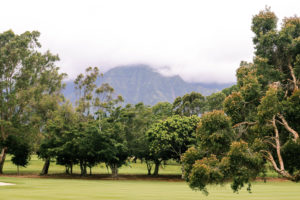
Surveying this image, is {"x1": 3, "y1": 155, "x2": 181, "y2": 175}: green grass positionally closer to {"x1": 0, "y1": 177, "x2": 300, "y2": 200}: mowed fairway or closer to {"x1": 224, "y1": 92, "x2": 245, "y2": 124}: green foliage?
{"x1": 0, "y1": 177, "x2": 300, "y2": 200}: mowed fairway

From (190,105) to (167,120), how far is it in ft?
127

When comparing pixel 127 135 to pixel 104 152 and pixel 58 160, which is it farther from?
pixel 58 160

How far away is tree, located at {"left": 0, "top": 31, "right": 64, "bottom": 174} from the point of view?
60656mm

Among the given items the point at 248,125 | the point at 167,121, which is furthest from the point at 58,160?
the point at 248,125

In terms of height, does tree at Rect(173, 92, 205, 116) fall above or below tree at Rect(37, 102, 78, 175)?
above

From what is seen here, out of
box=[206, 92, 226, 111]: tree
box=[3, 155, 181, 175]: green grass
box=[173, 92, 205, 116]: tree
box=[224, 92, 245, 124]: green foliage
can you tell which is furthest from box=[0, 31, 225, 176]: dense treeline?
box=[224, 92, 245, 124]: green foliage

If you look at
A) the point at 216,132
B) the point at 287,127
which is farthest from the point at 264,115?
the point at 216,132

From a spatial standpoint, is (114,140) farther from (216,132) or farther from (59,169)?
(216,132)

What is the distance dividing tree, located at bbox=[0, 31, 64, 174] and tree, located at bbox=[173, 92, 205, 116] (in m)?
43.2

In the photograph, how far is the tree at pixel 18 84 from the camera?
6066 centimetres

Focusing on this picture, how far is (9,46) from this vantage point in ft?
200

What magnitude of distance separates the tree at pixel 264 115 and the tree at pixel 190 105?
7515cm

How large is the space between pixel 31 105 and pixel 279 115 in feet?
190

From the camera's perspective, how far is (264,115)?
14055 millimetres
